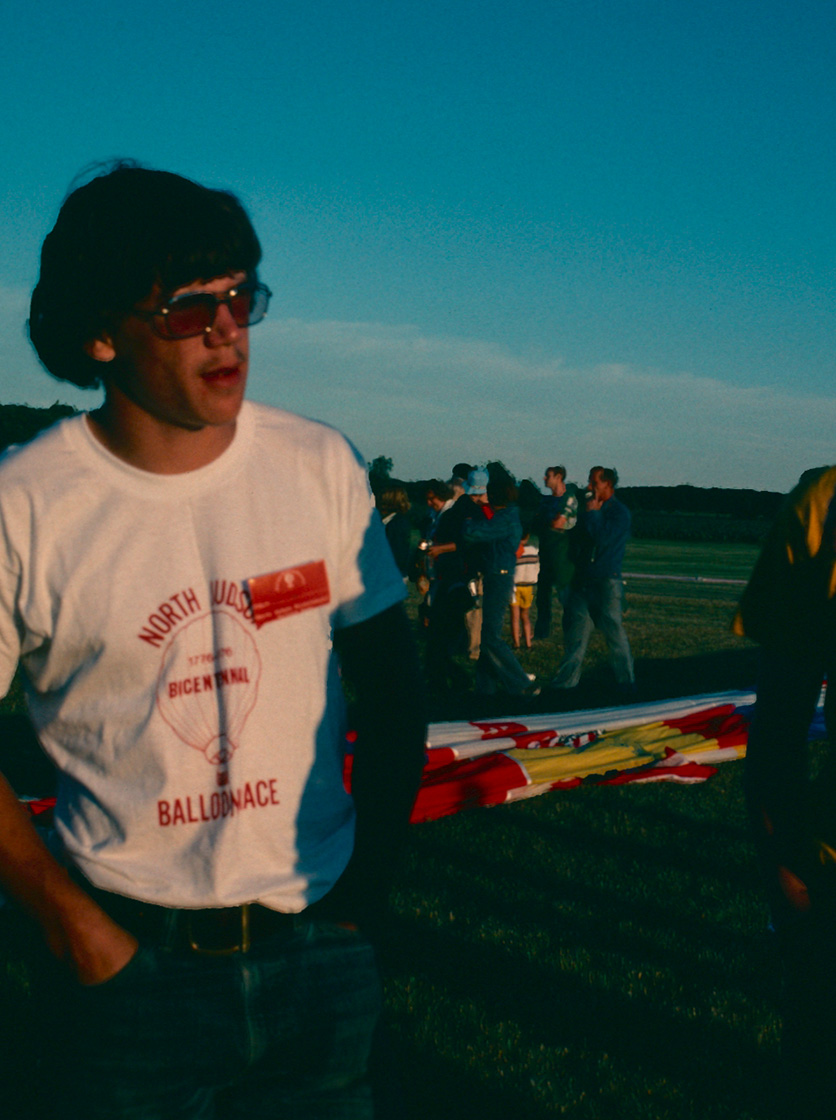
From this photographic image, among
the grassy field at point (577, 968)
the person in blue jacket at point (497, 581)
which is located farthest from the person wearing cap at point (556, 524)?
the grassy field at point (577, 968)

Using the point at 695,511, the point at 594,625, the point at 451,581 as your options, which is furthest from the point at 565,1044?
the point at 695,511

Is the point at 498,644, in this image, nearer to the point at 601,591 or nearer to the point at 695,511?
the point at 601,591

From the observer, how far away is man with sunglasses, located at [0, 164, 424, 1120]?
1422 millimetres

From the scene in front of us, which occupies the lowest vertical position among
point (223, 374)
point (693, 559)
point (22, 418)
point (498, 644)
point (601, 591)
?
point (693, 559)

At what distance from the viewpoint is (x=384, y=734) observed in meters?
1.67

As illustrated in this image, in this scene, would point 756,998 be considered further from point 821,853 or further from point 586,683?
point 586,683

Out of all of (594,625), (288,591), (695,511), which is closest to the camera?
(288,591)

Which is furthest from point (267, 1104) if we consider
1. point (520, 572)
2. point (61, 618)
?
point (520, 572)

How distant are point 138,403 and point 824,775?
136 centimetres

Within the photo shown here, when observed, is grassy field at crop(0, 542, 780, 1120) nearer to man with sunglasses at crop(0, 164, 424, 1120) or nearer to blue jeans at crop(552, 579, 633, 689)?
man with sunglasses at crop(0, 164, 424, 1120)

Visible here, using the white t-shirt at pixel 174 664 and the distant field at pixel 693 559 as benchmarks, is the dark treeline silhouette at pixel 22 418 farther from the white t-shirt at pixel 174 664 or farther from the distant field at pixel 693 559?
the white t-shirt at pixel 174 664

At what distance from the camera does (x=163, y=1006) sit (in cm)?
140

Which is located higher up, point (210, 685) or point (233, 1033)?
point (210, 685)

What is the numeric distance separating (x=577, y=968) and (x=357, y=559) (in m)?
3.04
